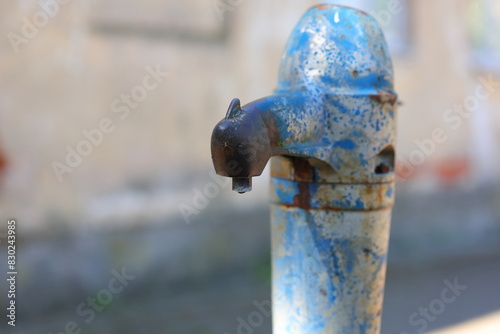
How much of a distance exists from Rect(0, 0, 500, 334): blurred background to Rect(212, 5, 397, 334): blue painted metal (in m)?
2.68

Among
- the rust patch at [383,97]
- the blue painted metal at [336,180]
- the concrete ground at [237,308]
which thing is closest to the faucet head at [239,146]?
the blue painted metal at [336,180]

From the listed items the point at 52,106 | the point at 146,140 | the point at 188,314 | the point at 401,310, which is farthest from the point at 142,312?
the point at 401,310

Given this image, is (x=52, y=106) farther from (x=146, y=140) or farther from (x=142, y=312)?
(x=142, y=312)

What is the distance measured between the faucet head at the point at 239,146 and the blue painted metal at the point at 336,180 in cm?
16

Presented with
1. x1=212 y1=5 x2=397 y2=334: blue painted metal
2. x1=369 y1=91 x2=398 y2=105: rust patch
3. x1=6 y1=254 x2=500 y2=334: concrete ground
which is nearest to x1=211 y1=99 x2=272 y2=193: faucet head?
x1=212 y1=5 x2=397 y2=334: blue painted metal

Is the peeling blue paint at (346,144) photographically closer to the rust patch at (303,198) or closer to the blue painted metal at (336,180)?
the blue painted metal at (336,180)

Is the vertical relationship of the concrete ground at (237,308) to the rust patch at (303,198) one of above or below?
below

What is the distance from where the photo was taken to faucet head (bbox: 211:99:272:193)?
0.97 meters

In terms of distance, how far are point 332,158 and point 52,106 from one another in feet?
9.81

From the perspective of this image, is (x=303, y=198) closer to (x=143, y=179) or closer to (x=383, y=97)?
(x=383, y=97)

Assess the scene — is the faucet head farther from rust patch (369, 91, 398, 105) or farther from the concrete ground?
the concrete ground

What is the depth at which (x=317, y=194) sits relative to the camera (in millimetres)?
1203

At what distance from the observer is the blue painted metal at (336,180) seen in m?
1.18

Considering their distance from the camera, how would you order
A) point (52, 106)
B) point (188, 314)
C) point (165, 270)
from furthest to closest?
point (165, 270) → point (188, 314) → point (52, 106)
